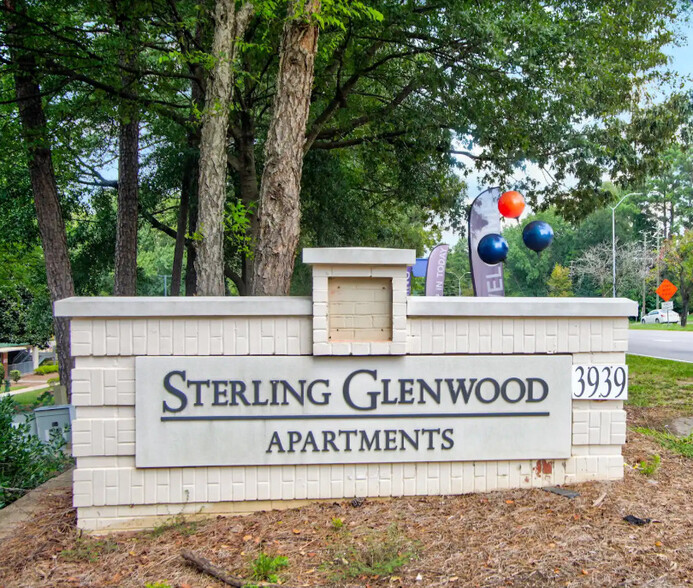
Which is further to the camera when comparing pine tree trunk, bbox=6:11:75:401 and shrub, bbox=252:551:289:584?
pine tree trunk, bbox=6:11:75:401

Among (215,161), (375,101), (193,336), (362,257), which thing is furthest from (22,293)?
(362,257)

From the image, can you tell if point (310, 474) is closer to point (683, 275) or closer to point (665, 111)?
point (665, 111)

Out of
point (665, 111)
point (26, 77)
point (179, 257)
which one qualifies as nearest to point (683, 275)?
point (665, 111)

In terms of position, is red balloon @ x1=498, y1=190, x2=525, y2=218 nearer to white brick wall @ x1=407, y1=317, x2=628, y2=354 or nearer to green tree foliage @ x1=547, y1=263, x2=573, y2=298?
white brick wall @ x1=407, y1=317, x2=628, y2=354

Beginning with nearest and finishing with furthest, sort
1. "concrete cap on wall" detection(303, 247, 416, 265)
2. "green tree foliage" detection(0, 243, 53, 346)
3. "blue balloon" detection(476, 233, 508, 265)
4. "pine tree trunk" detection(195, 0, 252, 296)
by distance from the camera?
"concrete cap on wall" detection(303, 247, 416, 265)
"pine tree trunk" detection(195, 0, 252, 296)
"blue balloon" detection(476, 233, 508, 265)
"green tree foliage" detection(0, 243, 53, 346)

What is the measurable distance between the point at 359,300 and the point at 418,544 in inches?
67.5

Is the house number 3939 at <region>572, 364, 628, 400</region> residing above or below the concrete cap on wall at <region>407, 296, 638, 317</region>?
below

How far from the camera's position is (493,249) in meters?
7.53

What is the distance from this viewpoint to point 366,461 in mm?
4426

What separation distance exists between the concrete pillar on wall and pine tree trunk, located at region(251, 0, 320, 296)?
1.80 metres

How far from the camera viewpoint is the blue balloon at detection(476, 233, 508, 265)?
751 cm

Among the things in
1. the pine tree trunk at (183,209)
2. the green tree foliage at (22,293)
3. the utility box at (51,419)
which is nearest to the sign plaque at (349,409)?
the utility box at (51,419)

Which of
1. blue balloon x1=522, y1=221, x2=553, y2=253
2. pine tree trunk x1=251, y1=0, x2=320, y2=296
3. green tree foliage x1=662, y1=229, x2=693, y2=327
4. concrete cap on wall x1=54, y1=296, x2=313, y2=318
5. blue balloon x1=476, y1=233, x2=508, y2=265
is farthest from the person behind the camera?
green tree foliage x1=662, y1=229, x2=693, y2=327

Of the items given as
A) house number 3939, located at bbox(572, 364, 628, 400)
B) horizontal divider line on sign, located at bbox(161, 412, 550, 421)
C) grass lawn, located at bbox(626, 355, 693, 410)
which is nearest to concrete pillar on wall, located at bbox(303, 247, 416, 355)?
horizontal divider line on sign, located at bbox(161, 412, 550, 421)
